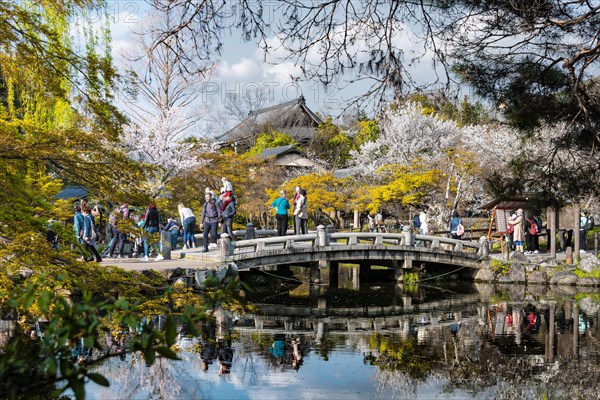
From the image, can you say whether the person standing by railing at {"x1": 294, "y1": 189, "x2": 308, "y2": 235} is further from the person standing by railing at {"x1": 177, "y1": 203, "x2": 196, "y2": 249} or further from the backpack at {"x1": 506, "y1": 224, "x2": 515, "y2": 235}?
the backpack at {"x1": 506, "y1": 224, "x2": 515, "y2": 235}

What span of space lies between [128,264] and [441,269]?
9191mm

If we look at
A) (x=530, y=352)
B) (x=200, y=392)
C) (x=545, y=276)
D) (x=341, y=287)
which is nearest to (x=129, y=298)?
(x=200, y=392)

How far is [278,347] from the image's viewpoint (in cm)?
1071

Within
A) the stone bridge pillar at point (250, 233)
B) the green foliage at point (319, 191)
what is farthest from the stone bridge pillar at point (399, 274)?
the green foliage at point (319, 191)

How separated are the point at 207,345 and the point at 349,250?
7.24m

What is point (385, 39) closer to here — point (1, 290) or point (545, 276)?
point (1, 290)

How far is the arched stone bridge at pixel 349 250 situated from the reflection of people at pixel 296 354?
13.0 ft

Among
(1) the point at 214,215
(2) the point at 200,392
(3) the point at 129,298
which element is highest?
(1) the point at 214,215

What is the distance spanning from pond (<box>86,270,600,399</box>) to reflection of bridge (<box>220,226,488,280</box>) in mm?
1036

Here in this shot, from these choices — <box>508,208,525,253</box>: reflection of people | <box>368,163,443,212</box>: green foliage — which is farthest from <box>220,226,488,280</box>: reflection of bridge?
<box>368,163,443,212</box>: green foliage

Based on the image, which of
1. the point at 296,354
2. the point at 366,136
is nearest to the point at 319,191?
the point at 366,136

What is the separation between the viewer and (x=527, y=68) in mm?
6758

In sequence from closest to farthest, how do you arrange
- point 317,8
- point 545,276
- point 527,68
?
point 317,8, point 527,68, point 545,276

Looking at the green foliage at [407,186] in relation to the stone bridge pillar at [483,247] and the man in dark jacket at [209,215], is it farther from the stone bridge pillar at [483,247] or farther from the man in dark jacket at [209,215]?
the man in dark jacket at [209,215]
